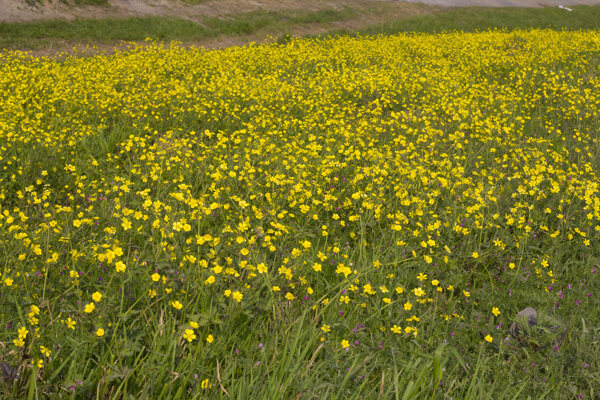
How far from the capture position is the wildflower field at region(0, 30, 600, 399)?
2.38m

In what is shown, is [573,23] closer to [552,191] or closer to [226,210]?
[552,191]

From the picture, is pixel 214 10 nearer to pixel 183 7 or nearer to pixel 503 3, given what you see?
pixel 183 7

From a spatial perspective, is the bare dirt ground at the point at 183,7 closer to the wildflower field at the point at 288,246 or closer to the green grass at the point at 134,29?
the green grass at the point at 134,29

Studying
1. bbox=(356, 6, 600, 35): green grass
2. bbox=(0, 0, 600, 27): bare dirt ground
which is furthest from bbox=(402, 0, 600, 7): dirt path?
bbox=(356, 6, 600, 35): green grass

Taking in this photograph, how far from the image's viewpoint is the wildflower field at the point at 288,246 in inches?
93.5

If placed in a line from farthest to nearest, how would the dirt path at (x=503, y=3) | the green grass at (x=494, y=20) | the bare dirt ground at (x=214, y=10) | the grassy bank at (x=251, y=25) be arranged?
the dirt path at (x=503, y=3), the green grass at (x=494, y=20), the bare dirt ground at (x=214, y=10), the grassy bank at (x=251, y=25)

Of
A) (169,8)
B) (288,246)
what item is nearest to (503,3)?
(169,8)

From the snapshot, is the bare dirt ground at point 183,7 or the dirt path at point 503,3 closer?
the bare dirt ground at point 183,7

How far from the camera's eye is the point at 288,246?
3.75m

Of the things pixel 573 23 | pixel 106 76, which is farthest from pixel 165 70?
pixel 573 23

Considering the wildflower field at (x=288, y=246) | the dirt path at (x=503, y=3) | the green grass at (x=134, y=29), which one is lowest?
the wildflower field at (x=288, y=246)

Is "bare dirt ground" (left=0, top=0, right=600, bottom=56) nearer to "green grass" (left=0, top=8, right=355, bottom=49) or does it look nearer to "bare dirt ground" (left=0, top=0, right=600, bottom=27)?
"bare dirt ground" (left=0, top=0, right=600, bottom=27)

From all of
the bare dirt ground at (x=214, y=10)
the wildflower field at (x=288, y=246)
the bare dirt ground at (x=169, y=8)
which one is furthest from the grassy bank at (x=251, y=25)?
the wildflower field at (x=288, y=246)

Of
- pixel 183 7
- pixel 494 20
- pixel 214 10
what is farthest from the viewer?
pixel 494 20
